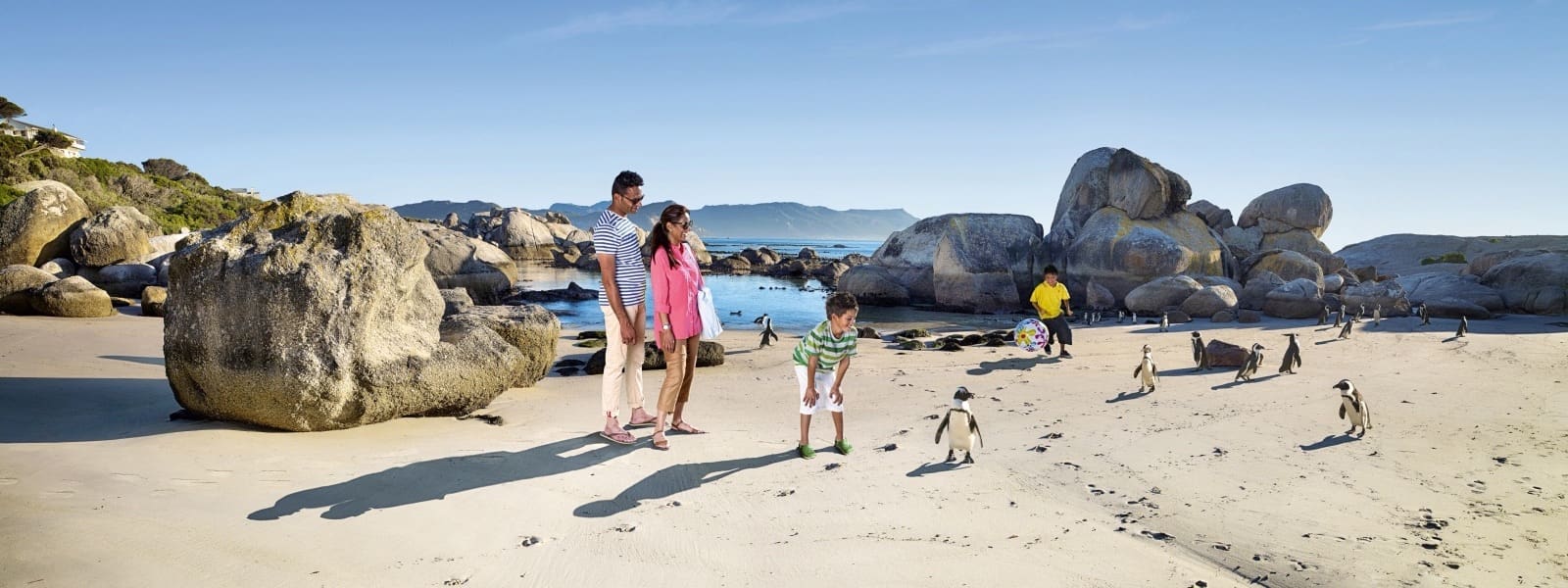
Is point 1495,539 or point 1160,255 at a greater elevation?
point 1160,255

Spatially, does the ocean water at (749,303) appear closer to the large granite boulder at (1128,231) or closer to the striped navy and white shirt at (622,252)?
the large granite boulder at (1128,231)

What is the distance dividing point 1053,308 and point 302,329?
9822mm

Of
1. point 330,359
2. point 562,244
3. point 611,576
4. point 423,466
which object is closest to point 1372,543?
point 611,576

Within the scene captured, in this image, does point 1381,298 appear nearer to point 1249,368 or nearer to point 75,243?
point 1249,368

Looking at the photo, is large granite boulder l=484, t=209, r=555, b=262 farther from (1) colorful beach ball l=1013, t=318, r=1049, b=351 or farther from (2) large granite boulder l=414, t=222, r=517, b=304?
(1) colorful beach ball l=1013, t=318, r=1049, b=351

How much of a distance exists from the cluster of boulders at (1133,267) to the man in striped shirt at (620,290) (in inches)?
733

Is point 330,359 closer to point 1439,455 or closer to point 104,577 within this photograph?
point 104,577

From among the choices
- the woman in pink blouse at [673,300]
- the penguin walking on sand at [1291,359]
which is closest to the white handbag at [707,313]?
the woman in pink blouse at [673,300]

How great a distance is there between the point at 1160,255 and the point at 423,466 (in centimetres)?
2529

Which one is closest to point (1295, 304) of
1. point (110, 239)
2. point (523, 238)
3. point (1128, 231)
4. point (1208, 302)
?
point (1208, 302)

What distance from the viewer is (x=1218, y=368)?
10797 millimetres

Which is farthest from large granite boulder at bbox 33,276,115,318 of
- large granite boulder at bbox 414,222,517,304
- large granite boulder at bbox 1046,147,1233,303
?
large granite boulder at bbox 1046,147,1233,303

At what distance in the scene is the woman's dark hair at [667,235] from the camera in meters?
6.00

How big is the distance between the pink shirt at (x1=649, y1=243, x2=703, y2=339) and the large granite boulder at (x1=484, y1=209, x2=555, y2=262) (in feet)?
188
